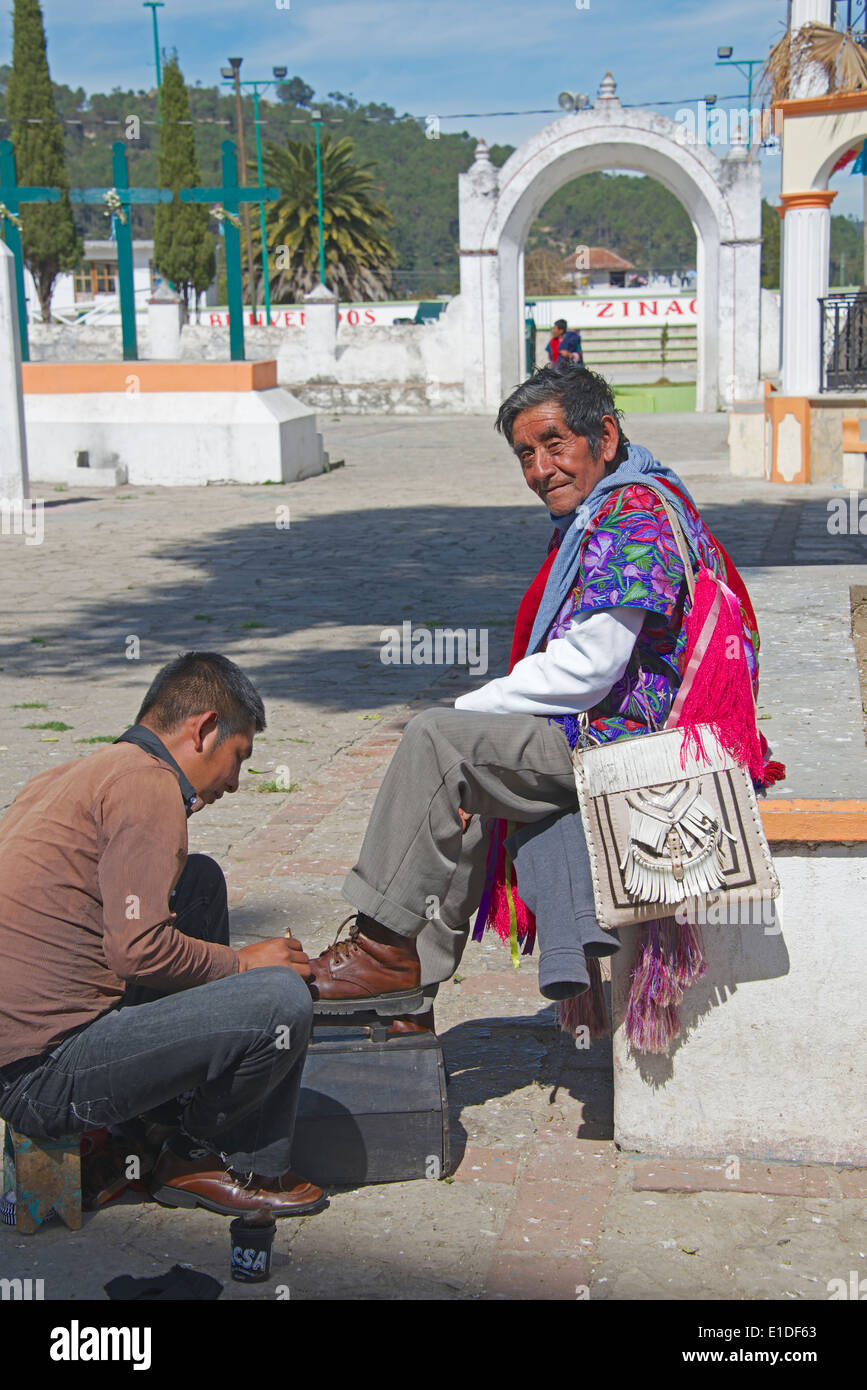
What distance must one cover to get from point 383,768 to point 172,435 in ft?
37.0

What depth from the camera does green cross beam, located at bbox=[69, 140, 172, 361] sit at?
16.4 metres

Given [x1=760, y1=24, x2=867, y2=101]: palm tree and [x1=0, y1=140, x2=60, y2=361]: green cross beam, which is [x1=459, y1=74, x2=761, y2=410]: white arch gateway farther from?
[x1=0, y1=140, x2=60, y2=361]: green cross beam

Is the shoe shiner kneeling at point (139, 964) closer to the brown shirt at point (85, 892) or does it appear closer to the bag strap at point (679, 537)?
the brown shirt at point (85, 892)

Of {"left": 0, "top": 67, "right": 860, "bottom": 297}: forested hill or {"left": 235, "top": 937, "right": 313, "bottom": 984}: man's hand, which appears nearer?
{"left": 235, "top": 937, "right": 313, "bottom": 984}: man's hand

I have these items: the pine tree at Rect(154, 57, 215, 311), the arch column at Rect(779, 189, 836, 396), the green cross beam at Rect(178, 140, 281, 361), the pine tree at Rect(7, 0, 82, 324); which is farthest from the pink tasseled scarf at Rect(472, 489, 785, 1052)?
the pine tree at Rect(154, 57, 215, 311)

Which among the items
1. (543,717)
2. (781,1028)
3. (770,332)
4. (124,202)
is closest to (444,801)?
(543,717)

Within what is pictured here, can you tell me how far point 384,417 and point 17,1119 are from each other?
82.3ft

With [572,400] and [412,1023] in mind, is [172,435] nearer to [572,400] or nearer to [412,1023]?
[572,400]

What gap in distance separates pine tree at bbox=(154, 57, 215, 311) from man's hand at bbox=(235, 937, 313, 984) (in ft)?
110

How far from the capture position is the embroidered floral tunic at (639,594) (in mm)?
2953

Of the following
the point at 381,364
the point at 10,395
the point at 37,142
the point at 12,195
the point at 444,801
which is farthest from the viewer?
the point at 37,142

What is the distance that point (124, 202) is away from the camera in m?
16.3
